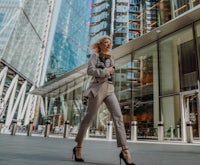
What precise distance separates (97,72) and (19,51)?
2060 inches

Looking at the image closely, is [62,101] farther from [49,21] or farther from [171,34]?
[49,21]

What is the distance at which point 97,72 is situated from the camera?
7.58 feet

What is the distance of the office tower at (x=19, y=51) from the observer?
4316cm

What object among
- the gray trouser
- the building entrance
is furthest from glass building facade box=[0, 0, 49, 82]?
the gray trouser

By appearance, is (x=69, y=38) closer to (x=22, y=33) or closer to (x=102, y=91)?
(x=22, y=33)

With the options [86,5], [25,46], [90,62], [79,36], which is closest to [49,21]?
[25,46]

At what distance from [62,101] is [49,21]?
45537 millimetres

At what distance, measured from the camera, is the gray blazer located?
7.56 feet

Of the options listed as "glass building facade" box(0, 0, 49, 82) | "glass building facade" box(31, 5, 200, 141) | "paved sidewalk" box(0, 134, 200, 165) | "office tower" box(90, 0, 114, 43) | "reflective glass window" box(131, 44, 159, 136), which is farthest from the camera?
"office tower" box(90, 0, 114, 43)

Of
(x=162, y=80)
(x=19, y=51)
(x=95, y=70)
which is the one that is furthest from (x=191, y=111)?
(x=19, y=51)

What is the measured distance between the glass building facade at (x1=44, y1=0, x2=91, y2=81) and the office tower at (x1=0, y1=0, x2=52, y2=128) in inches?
355

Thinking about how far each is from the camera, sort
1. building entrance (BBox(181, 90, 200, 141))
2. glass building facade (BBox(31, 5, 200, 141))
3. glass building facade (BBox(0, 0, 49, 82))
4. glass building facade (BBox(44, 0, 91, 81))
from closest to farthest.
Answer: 1. building entrance (BBox(181, 90, 200, 141))
2. glass building facade (BBox(31, 5, 200, 141))
3. glass building facade (BBox(0, 0, 49, 82))
4. glass building facade (BBox(44, 0, 91, 81))

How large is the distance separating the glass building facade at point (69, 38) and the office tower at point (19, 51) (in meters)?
9.01

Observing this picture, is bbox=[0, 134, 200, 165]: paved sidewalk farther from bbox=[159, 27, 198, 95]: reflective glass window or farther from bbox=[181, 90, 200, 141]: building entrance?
bbox=[159, 27, 198, 95]: reflective glass window
